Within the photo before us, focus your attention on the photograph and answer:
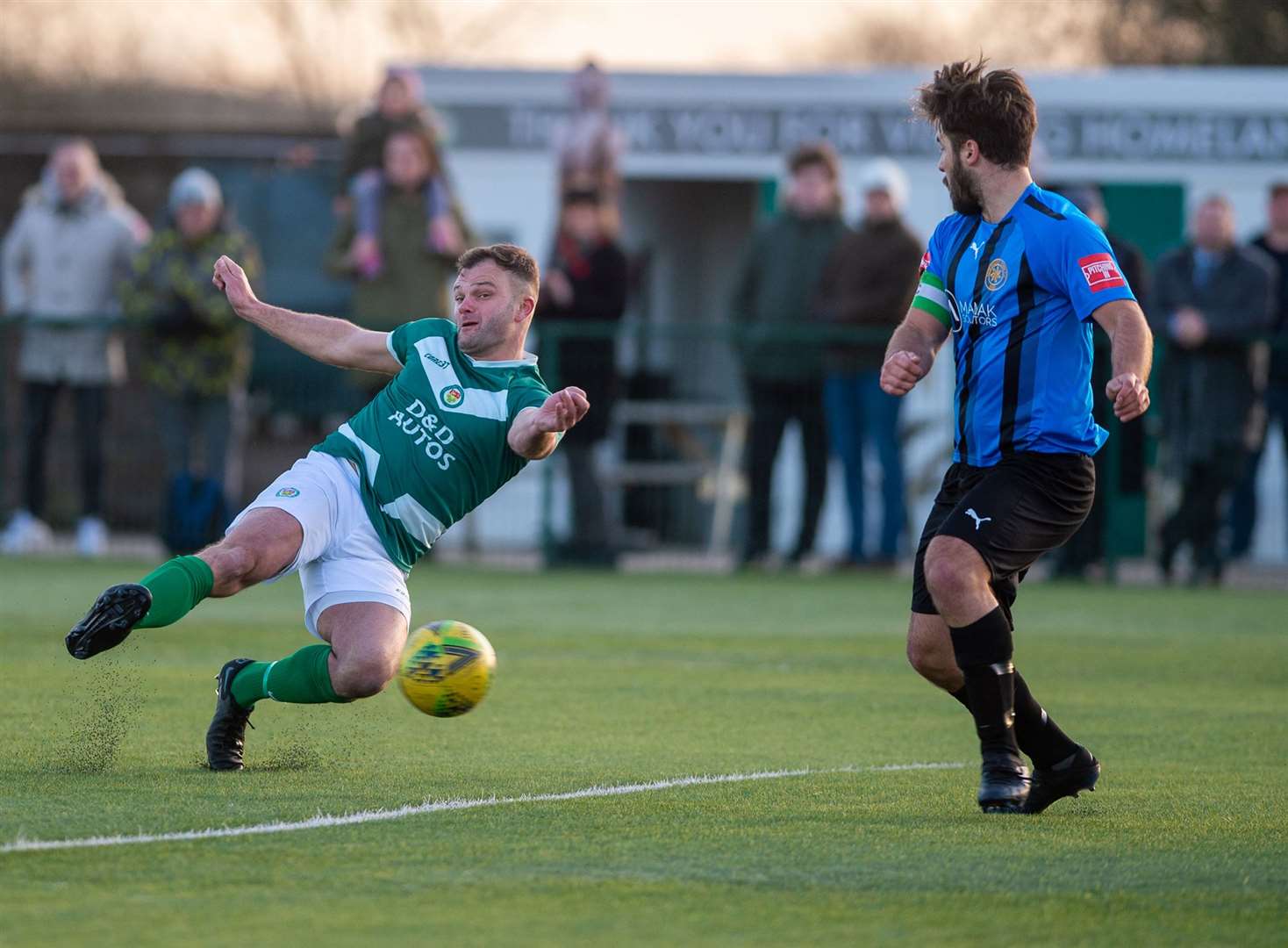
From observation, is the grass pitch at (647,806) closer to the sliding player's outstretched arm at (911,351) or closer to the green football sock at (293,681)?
the green football sock at (293,681)

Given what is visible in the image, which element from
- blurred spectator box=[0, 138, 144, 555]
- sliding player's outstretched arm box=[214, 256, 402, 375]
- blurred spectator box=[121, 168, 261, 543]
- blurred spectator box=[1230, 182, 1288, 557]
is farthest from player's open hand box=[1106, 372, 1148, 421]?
blurred spectator box=[0, 138, 144, 555]

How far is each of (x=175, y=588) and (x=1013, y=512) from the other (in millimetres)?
2287

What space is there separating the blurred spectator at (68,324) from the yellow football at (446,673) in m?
9.68

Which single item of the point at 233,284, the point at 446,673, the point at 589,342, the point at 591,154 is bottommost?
the point at 446,673

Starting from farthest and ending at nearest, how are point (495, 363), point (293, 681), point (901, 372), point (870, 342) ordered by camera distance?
point (870, 342)
point (495, 363)
point (293, 681)
point (901, 372)

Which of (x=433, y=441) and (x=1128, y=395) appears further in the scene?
(x=433, y=441)

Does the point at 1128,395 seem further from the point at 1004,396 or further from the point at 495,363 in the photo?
the point at 495,363

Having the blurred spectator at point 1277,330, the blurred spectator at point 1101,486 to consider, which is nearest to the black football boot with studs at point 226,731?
the blurred spectator at point 1101,486

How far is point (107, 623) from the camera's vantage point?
5.86 m

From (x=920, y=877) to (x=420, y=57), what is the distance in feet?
119

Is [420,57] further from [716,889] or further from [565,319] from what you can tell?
[716,889]

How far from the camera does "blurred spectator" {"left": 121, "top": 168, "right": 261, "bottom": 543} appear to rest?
1500cm

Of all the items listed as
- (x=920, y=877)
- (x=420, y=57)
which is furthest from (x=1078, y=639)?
(x=420, y=57)

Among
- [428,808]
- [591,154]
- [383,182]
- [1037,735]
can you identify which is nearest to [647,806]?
[428,808]
